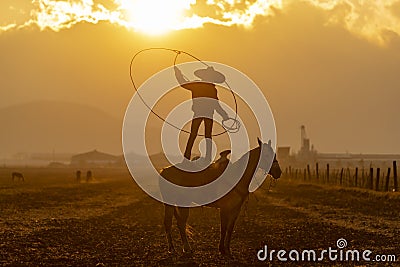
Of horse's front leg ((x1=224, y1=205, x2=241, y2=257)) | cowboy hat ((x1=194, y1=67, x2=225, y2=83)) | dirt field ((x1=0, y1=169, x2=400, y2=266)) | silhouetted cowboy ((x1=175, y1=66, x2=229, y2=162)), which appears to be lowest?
dirt field ((x1=0, y1=169, x2=400, y2=266))

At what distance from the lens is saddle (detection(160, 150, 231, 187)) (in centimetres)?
1538

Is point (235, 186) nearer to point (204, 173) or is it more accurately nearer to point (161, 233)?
point (204, 173)

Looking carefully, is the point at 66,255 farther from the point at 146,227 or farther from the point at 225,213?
the point at 146,227

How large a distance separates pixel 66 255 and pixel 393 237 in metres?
9.29

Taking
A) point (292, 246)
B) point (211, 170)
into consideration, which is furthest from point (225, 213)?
point (292, 246)

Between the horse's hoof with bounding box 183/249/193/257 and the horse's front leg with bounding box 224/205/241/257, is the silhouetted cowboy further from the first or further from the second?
the horse's hoof with bounding box 183/249/193/257

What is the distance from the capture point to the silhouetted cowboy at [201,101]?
15.8 metres

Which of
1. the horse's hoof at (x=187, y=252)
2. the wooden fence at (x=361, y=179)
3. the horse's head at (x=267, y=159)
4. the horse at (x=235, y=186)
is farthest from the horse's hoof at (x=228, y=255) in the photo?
the wooden fence at (x=361, y=179)

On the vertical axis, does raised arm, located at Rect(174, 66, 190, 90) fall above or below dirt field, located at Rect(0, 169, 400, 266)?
above

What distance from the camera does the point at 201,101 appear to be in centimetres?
1591

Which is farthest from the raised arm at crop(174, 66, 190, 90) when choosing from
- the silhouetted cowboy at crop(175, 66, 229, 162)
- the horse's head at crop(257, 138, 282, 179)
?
the horse's head at crop(257, 138, 282, 179)

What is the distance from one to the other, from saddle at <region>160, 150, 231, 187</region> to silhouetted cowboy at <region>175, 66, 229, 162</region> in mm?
327

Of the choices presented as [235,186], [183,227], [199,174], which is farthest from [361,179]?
[199,174]

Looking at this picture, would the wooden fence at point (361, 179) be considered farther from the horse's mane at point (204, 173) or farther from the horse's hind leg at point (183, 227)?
the horse's hind leg at point (183, 227)
